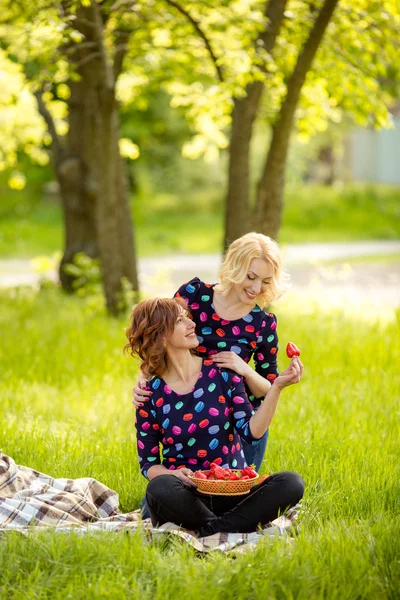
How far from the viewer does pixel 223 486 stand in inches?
144

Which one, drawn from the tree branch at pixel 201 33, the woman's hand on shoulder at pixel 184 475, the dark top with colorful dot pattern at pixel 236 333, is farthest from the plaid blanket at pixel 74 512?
the tree branch at pixel 201 33

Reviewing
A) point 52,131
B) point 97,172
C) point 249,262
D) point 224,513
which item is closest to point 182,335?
point 249,262

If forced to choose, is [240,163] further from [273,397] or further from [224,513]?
[224,513]

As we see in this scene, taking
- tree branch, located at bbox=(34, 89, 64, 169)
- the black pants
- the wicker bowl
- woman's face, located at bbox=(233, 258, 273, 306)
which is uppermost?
woman's face, located at bbox=(233, 258, 273, 306)

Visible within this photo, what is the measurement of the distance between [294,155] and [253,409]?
2577cm

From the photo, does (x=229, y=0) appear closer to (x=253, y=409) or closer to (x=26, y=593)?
(x=253, y=409)

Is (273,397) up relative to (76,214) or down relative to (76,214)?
up

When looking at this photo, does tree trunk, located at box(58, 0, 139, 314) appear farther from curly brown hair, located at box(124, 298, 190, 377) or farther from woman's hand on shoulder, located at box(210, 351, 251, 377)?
woman's hand on shoulder, located at box(210, 351, 251, 377)

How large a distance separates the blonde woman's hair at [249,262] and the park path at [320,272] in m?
5.51

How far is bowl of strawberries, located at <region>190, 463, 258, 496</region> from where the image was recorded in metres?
3.67

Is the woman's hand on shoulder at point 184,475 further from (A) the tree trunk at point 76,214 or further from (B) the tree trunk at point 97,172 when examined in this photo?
(A) the tree trunk at point 76,214

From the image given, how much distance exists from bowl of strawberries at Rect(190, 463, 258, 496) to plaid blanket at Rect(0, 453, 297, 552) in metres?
0.21

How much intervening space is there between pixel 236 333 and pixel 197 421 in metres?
0.51

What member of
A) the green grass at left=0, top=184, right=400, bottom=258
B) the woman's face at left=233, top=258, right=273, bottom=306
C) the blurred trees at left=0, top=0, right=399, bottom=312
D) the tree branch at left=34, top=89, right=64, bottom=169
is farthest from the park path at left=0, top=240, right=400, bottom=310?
the woman's face at left=233, top=258, right=273, bottom=306
